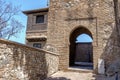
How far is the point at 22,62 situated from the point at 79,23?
5.62 metres

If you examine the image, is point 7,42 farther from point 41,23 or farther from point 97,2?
point 41,23

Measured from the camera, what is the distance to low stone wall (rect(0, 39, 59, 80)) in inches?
196

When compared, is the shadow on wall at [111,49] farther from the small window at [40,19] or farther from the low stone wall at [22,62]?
the small window at [40,19]

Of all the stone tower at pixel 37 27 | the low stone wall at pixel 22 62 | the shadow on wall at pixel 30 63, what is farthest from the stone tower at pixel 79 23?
the stone tower at pixel 37 27

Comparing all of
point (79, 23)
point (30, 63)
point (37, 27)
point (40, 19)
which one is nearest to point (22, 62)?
point (30, 63)

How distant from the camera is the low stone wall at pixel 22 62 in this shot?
4979 millimetres

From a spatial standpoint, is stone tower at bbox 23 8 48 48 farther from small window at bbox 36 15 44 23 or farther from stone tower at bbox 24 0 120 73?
stone tower at bbox 24 0 120 73

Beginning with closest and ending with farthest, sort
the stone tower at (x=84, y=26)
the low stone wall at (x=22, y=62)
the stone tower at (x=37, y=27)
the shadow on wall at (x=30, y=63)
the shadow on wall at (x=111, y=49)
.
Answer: the low stone wall at (x=22, y=62) < the shadow on wall at (x=30, y=63) < the shadow on wall at (x=111, y=49) < the stone tower at (x=84, y=26) < the stone tower at (x=37, y=27)

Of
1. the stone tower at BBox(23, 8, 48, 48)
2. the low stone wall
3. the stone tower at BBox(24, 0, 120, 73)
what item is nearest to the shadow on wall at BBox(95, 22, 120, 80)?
the stone tower at BBox(24, 0, 120, 73)

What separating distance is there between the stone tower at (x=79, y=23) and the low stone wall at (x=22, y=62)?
2169 millimetres

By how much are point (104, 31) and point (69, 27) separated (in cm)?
234

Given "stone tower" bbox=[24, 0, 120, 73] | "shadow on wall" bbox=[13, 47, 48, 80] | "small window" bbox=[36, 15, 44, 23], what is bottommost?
"shadow on wall" bbox=[13, 47, 48, 80]

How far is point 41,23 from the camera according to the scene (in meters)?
16.1

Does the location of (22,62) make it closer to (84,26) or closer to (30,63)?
(30,63)
